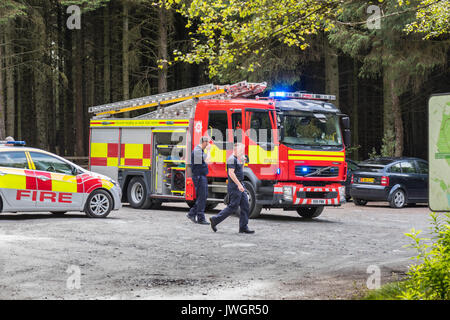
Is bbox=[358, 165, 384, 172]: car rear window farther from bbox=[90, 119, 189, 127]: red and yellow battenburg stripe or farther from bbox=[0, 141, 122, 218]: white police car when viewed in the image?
bbox=[0, 141, 122, 218]: white police car

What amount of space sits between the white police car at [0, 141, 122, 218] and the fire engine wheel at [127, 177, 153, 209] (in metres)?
3.15

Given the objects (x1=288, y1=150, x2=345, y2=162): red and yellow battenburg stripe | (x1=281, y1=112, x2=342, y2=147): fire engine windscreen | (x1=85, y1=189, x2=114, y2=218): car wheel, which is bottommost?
(x1=85, y1=189, x2=114, y2=218): car wheel

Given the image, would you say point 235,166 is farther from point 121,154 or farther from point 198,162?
point 121,154

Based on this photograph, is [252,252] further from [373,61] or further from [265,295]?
[373,61]

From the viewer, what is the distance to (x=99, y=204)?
16625 millimetres

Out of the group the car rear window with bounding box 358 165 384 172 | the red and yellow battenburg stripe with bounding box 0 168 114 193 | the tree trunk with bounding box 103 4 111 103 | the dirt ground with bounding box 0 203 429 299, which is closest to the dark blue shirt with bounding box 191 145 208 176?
the dirt ground with bounding box 0 203 429 299

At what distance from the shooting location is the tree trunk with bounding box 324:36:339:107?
29.1m

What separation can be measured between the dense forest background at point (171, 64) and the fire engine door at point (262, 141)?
4.68 feet

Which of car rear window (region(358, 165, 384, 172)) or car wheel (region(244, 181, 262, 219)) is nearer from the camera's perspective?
car wheel (region(244, 181, 262, 219))

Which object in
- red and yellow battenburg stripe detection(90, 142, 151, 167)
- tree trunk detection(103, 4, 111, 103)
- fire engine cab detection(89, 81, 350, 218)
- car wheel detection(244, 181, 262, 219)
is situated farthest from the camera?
tree trunk detection(103, 4, 111, 103)

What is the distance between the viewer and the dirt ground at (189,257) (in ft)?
27.3

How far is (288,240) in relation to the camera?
13391 millimetres

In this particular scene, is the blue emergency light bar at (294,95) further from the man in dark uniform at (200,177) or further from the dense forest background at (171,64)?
the man in dark uniform at (200,177)
